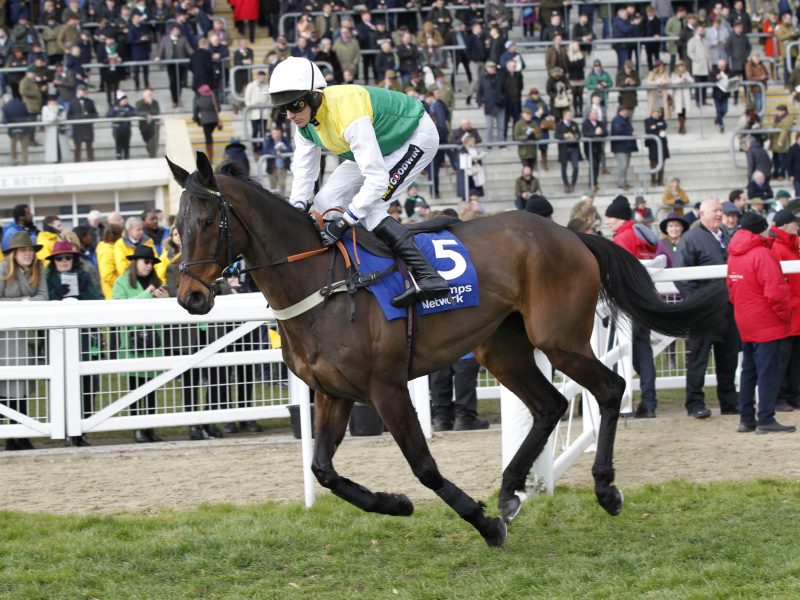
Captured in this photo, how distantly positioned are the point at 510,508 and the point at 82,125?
12.6 m

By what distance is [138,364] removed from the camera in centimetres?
930

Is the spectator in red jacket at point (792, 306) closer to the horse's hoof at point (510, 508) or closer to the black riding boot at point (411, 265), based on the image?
the horse's hoof at point (510, 508)

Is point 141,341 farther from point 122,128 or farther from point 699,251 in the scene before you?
point 122,128

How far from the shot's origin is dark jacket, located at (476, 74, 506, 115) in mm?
20281

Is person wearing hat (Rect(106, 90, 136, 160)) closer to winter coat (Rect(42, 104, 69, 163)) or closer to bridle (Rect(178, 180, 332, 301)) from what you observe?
winter coat (Rect(42, 104, 69, 163))

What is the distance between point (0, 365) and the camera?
30.3ft

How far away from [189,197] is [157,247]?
790 cm

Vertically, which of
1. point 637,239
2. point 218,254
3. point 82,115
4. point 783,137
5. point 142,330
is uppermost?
point 82,115

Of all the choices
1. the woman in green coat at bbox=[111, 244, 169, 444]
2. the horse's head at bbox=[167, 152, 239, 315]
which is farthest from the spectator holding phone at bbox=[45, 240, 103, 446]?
the horse's head at bbox=[167, 152, 239, 315]

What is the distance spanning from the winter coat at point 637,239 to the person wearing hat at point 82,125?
9440 mm

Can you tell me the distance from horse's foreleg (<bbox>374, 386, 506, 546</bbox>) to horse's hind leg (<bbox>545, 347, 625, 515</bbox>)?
2.63 feet

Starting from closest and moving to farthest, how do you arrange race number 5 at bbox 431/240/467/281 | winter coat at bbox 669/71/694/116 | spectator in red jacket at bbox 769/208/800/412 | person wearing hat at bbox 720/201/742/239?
race number 5 at bbox 431/240/467/281 → spectator in red jacket at bbox 769/208/800/412 → person wearing hat at bbox 720/201/742/239 → winter coat at bbox 669/71/694/116

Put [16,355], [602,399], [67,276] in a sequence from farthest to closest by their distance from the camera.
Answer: [67,276] < [16,355] < [602,399]

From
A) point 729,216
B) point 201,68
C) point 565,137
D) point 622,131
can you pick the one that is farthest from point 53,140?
point 729,216
